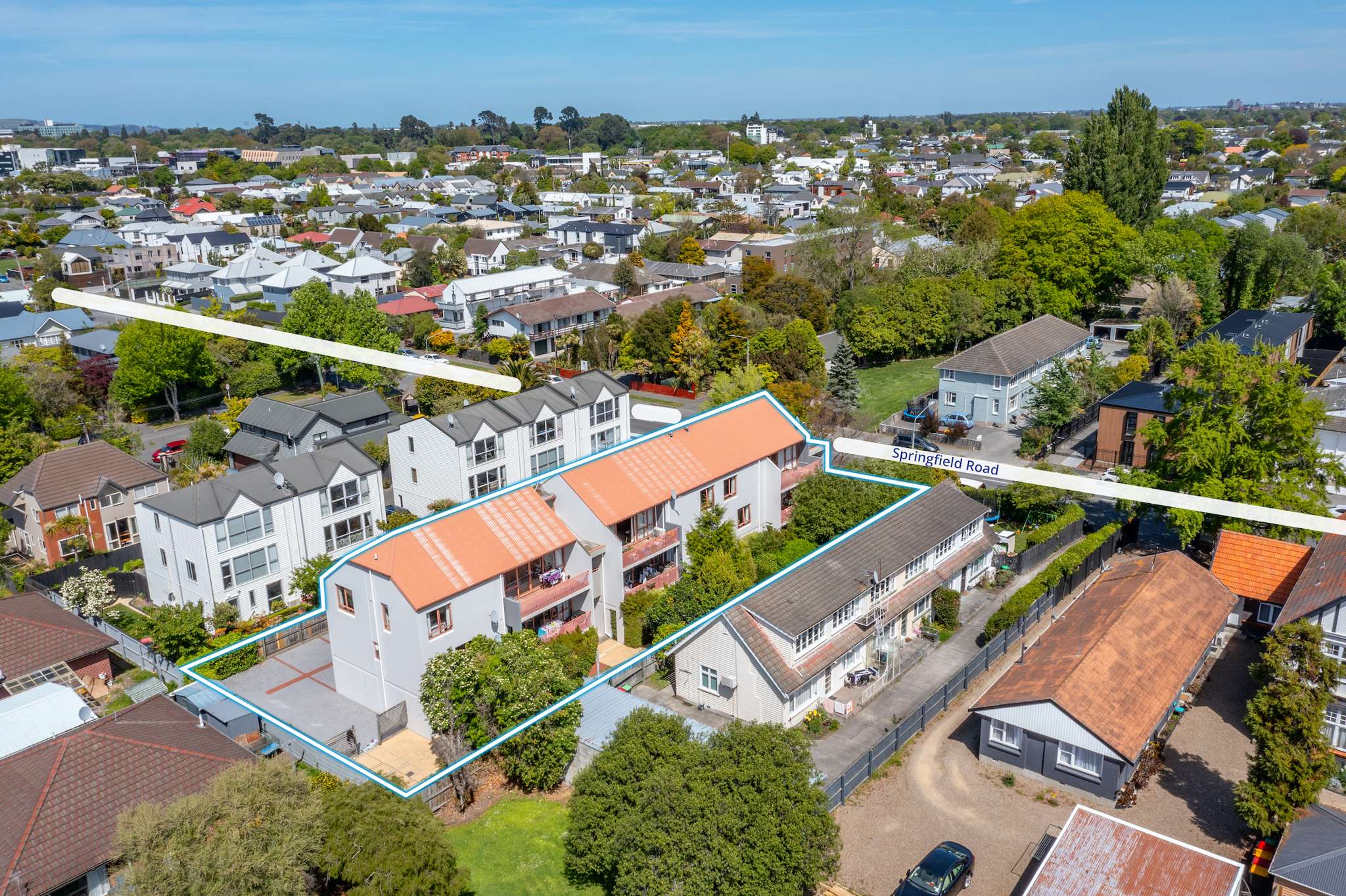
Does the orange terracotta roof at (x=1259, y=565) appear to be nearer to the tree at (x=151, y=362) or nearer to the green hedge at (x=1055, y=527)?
the green hedge at (x=1055, y=527)

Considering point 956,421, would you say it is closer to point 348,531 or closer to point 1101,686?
point 1101,686

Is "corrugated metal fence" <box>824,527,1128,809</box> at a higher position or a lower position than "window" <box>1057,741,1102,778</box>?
lower

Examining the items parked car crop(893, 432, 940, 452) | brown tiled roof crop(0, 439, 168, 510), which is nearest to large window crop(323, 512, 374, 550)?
brown tiled roof crop(0, 439, 168, 510)

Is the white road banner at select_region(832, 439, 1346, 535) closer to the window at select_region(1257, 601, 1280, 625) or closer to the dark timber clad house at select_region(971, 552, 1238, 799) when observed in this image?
the dark timber clad house at select_region(971, 552, 1238, 799)

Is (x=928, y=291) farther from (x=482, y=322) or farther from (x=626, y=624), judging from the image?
(x=626, y=624)

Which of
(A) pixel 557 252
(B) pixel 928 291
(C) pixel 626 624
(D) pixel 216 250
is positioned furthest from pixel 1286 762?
(D) pixel 216 250

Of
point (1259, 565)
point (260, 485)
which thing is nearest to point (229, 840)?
point (260, 485)
